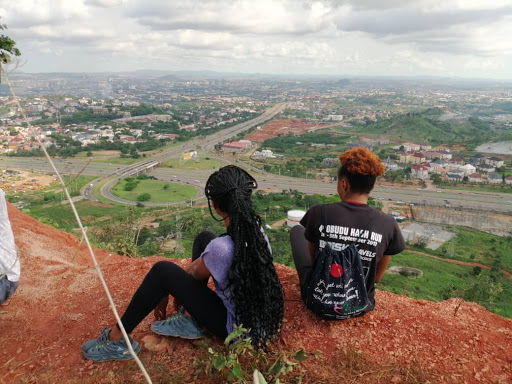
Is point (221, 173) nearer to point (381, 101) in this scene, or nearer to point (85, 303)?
point (85, 303)

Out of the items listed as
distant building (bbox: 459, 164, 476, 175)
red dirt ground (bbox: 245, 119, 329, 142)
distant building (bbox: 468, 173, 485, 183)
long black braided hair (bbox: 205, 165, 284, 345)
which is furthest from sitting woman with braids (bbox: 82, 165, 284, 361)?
red dirt ground (bbox: 245, 119, 329, 142)

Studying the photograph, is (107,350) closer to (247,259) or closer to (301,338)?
(247,259)

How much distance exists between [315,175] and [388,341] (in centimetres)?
3559

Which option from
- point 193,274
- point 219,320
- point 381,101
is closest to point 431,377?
point 219,320

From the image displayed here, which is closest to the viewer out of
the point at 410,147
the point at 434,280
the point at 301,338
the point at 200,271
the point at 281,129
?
the point at 200,271

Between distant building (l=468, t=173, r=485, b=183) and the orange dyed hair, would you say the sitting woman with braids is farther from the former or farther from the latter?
distant building (l=468, t=173, r=485, b=183)

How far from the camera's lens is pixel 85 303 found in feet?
9.27

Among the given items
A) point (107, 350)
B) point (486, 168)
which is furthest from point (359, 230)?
point (486, 168)

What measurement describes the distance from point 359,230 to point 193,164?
3932 centimetres

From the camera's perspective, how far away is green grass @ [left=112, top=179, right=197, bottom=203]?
2955 centimetres

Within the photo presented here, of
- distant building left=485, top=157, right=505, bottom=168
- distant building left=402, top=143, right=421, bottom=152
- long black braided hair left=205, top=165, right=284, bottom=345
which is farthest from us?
distant building left=402, top=143, right=421, bottom=152

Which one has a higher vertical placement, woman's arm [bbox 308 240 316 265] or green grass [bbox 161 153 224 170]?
woman's arm [bbox 308 240 316 265]

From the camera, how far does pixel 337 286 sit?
2.10m

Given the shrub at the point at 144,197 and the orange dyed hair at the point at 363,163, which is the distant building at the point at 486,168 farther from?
the orange dyed hair at the point at 363,163
